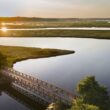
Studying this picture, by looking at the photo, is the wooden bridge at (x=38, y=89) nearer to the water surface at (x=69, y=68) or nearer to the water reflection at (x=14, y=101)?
the water reflection at (x=14, y=101)

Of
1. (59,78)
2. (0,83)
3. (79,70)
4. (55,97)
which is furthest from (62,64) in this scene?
(55,97)

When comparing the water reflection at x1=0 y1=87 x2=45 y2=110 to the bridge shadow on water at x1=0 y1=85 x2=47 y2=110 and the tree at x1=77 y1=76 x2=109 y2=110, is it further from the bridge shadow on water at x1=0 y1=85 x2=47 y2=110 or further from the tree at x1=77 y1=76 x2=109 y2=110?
the tree at x1=77 y1=76 x2=109 y2=110

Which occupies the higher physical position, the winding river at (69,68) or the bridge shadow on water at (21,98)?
the winding river at (69,68)

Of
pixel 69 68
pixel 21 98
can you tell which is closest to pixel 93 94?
pixel 21 98

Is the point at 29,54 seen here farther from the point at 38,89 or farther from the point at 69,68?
the point at 38,89

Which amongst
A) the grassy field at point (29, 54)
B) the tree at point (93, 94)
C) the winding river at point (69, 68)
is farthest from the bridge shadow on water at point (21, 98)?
the grassy field at point (29, 54)

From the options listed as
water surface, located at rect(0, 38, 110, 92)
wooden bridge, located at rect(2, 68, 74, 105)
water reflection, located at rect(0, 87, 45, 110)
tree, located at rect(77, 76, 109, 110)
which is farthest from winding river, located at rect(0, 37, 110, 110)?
tree, located at rect(77, 76, 109, 110)
